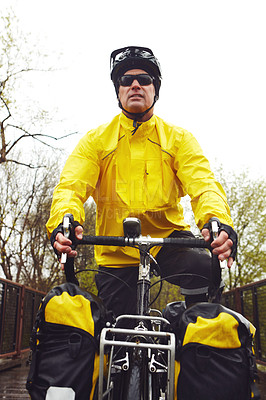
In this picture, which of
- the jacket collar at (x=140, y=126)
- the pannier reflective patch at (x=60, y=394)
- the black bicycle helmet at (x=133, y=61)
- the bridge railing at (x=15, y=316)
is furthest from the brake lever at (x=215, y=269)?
the bridge railing at (x=15, y=316)

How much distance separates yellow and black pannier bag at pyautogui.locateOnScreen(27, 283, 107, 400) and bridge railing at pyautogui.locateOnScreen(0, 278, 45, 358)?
5294 millimetres

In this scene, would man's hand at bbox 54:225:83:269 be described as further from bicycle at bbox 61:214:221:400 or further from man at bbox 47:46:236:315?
man at bbox 47:46:236:315

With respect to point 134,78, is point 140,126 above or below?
below

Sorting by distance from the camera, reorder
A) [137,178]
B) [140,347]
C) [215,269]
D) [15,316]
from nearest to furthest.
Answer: [140,347] → [215,269] → [137,178] → [15,316]

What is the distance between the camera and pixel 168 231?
283 cm

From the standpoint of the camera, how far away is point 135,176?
2.81 meters

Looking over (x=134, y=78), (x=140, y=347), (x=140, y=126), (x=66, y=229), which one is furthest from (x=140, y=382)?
(x=134, y=78)

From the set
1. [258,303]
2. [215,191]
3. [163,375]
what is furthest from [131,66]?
[258,303]

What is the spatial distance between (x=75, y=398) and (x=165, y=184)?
1629 millimetres

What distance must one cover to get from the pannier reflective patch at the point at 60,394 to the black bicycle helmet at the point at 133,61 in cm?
232

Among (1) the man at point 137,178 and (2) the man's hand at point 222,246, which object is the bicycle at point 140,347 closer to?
(2) the man's hand at point 222,246

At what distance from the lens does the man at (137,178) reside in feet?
8.38

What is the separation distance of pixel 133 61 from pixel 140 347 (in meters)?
2.24

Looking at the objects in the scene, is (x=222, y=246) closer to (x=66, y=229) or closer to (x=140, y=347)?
(x=140, y=347)
